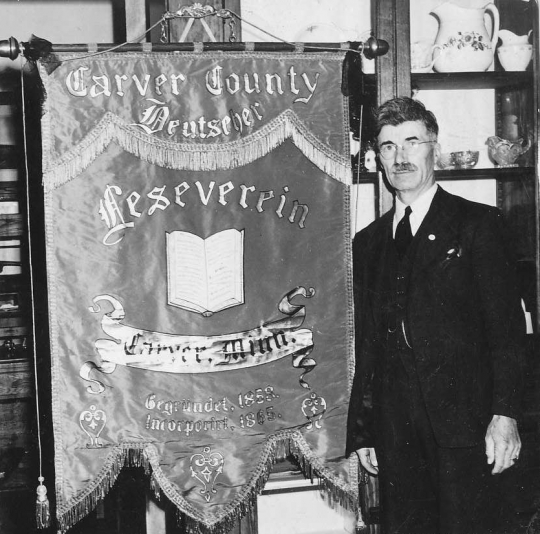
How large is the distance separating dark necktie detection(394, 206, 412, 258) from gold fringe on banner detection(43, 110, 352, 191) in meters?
0.22

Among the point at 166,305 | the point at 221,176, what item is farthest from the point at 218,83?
the point at 166,305

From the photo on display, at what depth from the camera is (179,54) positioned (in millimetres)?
2279

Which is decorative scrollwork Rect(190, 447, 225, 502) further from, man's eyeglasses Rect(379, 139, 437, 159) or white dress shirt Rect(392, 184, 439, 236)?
man's eyeglasses Rect(379, 139, 437, 159)

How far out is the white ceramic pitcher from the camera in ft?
9.05

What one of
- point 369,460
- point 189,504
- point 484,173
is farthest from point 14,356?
point 484,173

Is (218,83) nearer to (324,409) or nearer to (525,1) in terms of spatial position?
(324,409)

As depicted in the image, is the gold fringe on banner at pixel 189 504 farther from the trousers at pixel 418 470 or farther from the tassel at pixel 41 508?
the trousers at pixel 418 470

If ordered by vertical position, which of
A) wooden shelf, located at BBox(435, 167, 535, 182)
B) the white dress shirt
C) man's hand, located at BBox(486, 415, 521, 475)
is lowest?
man's hand, located at BBox(486, 415, 521, 475)

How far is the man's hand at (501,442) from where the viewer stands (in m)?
2.16

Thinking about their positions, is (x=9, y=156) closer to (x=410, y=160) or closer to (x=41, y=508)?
(x=41, y=508)

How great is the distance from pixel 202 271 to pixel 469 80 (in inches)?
51.2

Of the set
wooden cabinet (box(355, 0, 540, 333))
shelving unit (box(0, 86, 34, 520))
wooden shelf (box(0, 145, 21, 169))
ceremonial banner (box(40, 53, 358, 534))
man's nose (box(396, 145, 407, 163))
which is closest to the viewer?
ceremonial banner (box(40, 53, 358, 534))

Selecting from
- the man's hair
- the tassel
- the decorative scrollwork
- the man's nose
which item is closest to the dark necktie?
the man's nose

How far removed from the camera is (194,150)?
2.28m
